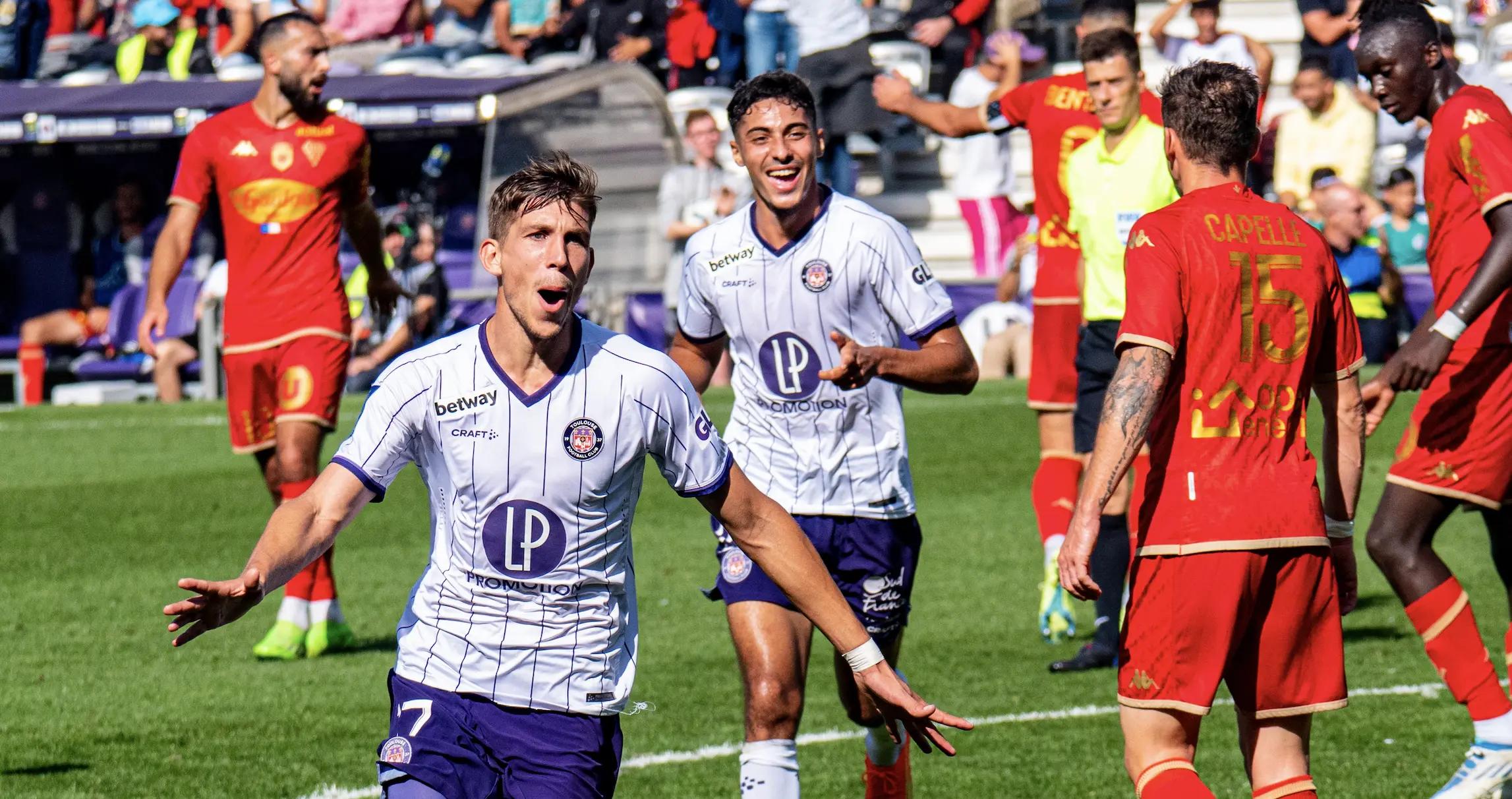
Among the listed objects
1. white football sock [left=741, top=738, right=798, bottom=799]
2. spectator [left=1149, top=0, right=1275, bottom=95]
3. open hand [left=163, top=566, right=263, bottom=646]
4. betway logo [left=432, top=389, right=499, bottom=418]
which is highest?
betway logo [left=432, top=389, right=499, bottom=418]

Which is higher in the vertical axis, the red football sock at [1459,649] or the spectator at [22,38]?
the red football sock at [1459,649]

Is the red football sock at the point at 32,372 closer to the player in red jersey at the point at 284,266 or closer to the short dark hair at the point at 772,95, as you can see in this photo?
the player in red jersey at the point at 284,266

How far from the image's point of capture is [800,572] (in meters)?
4.48

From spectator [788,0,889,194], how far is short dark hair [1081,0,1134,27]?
37.0 feet

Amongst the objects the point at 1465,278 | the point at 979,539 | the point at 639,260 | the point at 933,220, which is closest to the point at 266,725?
the point at 1465,278

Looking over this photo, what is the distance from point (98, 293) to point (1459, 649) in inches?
816

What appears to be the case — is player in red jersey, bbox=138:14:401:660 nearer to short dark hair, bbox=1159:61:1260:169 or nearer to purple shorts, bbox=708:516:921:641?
purple shorts, bbox=708:516:921:641

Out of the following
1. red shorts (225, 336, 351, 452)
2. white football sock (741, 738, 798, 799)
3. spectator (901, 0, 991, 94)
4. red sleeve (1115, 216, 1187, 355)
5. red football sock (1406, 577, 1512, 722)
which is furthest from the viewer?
spectator (901, 0, 991, 94)

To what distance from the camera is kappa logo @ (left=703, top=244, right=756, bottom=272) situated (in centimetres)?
616

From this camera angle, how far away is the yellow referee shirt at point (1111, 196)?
8.45m

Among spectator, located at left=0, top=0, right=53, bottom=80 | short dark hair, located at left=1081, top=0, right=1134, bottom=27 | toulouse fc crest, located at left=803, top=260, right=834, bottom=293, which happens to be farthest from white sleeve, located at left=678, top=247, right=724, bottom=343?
spectator, located at left=0, top=0, right=53, bottom=80

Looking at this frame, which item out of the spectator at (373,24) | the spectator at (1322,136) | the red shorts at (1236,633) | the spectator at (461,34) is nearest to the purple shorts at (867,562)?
the red shorts at (1236,633)

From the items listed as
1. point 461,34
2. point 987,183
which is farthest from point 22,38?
point 987,183

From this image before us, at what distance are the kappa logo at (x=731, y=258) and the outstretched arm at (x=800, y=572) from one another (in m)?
1.65
